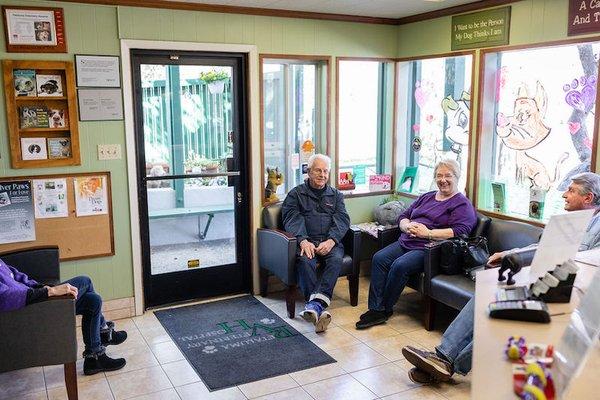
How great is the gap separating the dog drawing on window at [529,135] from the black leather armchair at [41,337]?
125 inches

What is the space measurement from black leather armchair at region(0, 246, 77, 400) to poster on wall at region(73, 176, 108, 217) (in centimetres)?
136

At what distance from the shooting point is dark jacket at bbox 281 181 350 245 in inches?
177

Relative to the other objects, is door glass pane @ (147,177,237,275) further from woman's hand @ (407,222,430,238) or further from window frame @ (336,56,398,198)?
woman's hand @ (407,222,430,238)

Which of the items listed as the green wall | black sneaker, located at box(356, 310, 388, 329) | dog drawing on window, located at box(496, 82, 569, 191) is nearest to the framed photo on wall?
the green wall

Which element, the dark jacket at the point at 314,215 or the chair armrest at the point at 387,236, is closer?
the dark jacket at the point at 314,215

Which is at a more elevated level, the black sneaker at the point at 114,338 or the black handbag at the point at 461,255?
the black handbag at the point at 461,255

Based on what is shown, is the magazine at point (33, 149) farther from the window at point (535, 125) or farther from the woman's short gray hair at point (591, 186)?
the woman's short gray hair at point (591, 186)

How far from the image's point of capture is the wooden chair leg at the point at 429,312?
4.04 metres

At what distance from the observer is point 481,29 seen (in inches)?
171

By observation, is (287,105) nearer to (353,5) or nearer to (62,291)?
(353,5)

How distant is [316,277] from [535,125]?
1918 mm

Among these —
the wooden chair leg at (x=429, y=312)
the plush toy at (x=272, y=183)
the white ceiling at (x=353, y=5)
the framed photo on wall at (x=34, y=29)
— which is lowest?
the wooden chair leg at (x=429, y=312)

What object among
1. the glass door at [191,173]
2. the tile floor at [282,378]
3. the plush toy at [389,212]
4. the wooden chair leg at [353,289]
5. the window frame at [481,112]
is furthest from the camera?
the plush toy at [389,212]

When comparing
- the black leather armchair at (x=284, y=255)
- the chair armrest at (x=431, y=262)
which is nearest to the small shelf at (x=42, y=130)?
the black leather armchair at (x=284, y=255)
